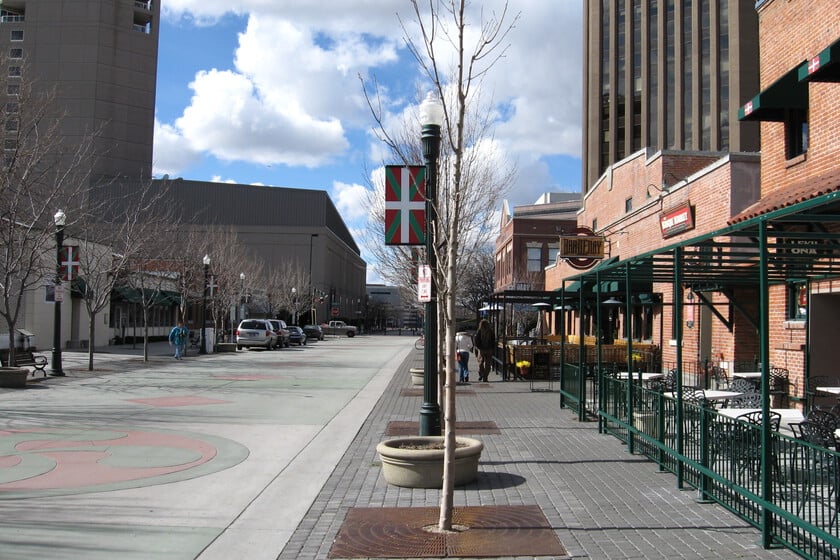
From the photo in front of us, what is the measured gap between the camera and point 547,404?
16.0 m

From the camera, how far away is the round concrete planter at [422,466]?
7805 mm

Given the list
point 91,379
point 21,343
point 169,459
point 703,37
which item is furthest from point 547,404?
point 703,37

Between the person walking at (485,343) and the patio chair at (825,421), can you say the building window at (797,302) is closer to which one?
the patio chair at (825,421)

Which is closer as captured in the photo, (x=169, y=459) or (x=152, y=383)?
(x=169, y=459)

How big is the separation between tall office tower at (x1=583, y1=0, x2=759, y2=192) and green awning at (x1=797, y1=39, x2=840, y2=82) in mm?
46106

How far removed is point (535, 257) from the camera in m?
60.6

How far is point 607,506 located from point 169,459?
213 inches

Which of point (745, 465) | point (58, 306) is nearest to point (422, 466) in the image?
point (745, 465)

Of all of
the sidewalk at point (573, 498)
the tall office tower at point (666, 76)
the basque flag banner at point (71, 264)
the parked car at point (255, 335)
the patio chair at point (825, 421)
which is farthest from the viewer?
the tall office tower at point (666, 76)

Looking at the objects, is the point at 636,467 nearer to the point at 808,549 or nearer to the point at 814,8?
the point at 808,549

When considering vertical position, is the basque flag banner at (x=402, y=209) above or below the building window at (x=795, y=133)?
below

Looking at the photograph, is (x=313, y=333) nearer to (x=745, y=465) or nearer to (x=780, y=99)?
(x=780, y=99)

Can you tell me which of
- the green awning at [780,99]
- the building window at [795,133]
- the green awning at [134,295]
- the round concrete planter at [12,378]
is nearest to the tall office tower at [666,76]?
the green awning at [134,295]

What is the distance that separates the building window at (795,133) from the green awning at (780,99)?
0.37 meters
